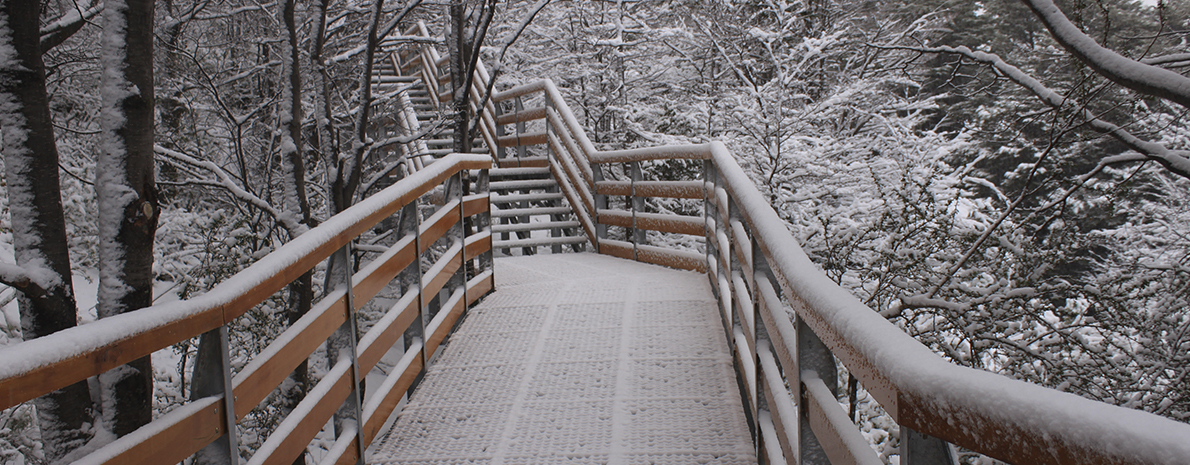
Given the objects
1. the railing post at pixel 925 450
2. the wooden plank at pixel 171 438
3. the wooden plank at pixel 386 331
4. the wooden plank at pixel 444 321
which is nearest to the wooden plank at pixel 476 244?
the wooden plank at pixel 444 321

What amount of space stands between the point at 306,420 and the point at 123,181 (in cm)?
149

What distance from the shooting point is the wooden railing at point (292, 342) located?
1.43 m

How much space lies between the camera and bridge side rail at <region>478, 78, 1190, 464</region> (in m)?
0.77

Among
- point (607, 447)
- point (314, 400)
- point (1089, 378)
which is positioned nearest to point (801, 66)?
point (1089, 378)

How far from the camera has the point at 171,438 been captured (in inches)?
65.5

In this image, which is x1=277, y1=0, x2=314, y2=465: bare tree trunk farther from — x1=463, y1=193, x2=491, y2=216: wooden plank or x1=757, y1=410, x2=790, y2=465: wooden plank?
x1=757, y1=410, x2=790, y2=465: wooden plank

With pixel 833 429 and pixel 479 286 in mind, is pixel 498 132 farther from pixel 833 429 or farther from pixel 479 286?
pixel 833 429

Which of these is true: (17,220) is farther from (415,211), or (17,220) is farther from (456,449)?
(456,449)

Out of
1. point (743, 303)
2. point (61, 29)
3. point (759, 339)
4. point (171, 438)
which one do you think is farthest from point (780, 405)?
point (61, 29)

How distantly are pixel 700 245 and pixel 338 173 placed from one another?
614 centimetres

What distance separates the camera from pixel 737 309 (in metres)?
3.69

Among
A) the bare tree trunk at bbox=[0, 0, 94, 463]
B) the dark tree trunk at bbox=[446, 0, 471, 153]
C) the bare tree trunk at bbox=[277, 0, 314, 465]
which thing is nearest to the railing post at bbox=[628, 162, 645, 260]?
the dark tree trunk at bbox=[446, 0, 471, 153]

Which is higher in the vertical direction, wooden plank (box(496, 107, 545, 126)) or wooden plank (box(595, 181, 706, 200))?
wooden plank (box(496, 107, 545, 126))

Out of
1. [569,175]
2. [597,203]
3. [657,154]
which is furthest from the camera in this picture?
[569,175]
